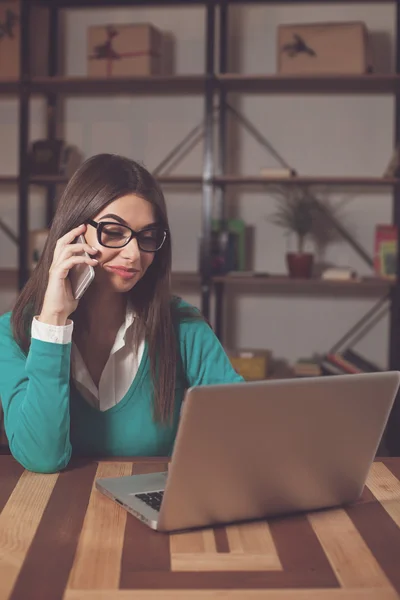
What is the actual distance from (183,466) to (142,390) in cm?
65

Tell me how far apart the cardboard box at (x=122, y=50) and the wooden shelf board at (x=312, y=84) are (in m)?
0.37

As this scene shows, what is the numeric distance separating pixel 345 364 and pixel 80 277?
2.44m

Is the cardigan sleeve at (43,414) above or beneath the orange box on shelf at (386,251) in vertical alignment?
beneath

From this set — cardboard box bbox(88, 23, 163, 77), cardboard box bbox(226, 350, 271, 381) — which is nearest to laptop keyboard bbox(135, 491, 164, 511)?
cardboard box bbox(226, 350, 271, 381)

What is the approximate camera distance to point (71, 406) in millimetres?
1646

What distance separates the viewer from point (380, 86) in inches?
151

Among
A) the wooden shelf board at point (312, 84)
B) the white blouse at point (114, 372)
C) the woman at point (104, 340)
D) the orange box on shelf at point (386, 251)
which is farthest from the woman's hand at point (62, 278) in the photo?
the orange box on shelf at point (386, 251)

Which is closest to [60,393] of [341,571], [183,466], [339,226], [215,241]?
[183,466]

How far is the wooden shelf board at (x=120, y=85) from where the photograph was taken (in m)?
3.76

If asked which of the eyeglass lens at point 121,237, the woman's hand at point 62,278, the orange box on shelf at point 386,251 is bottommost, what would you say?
the woman's hand at point 62,278

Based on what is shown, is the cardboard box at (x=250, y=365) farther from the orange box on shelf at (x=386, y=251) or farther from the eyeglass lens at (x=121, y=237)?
the eyeglass lens at (x=121, y=237)

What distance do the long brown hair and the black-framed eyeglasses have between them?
0.05 m

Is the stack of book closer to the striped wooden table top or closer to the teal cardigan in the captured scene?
the teal cardigan

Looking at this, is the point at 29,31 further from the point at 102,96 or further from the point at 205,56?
the point at 205,56
